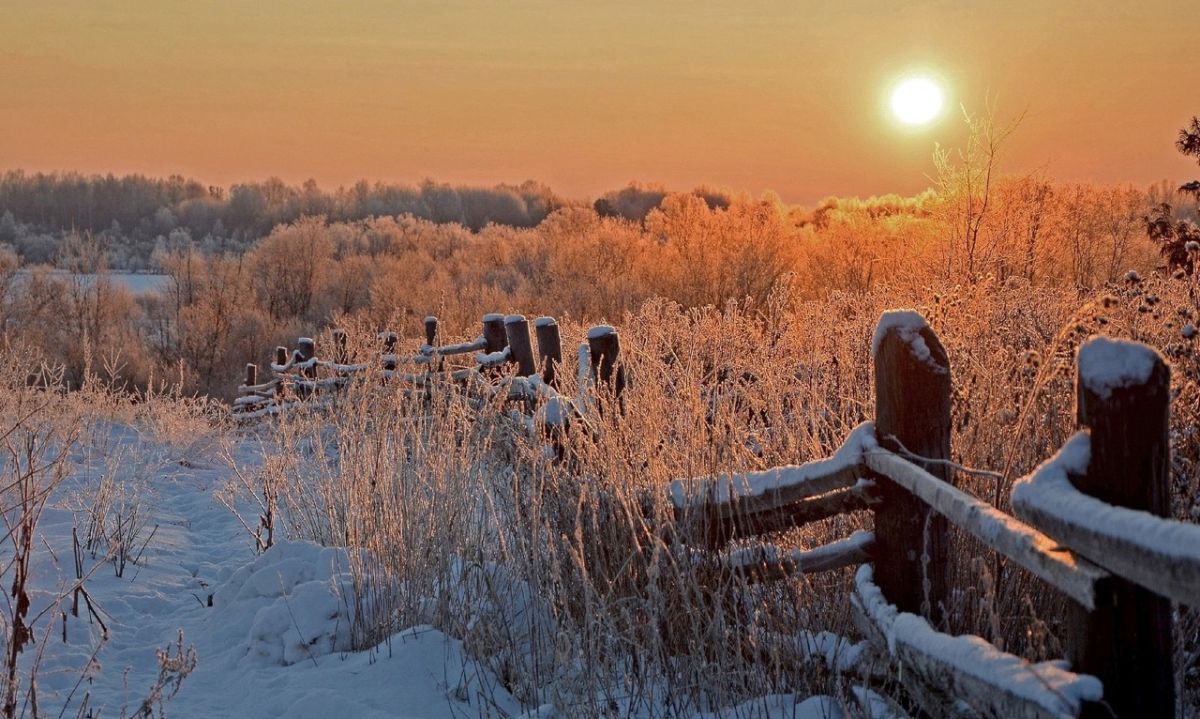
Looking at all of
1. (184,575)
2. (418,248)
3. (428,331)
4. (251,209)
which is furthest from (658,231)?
(251,209)

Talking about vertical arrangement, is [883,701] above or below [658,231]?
below

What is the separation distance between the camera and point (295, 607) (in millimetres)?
5102

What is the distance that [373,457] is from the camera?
17.9 feet

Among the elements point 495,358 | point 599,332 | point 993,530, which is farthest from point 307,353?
point 993,530

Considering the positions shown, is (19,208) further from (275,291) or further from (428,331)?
(428,331)

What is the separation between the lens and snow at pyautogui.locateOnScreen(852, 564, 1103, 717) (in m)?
2.01

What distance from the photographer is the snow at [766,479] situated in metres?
3.34

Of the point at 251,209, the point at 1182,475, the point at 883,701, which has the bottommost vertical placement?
the point at 883,701

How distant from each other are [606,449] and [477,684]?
1.14 meters

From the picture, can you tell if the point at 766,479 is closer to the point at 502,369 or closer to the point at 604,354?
the point at 604,354

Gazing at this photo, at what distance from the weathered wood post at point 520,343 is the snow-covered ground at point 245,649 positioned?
291cm

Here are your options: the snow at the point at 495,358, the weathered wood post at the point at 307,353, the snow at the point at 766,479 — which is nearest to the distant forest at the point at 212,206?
the weathered wood post at the point at 307,353

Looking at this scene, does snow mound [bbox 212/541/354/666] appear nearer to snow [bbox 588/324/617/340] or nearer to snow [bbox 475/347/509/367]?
snow [bbox 588/324/617/340]

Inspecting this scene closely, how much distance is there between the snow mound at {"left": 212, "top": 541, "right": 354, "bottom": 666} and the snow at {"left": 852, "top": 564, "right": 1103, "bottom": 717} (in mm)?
2905
